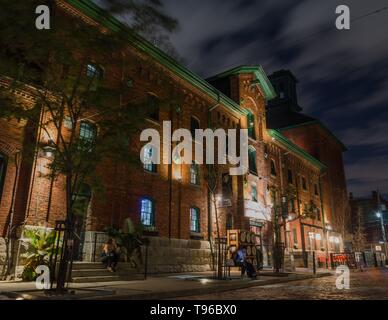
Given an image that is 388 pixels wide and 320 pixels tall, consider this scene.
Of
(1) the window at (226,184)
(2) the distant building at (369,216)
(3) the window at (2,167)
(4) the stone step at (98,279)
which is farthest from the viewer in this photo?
(2) the distant building at (369,216)

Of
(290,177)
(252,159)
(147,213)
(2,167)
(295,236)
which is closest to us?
(2,167)

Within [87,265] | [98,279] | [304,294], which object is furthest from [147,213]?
[304,294]

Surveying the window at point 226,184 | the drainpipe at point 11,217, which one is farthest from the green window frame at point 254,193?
the drainpipe at point 11,217

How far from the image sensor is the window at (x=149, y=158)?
18000 mm

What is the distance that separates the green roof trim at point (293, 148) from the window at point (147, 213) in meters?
15.6

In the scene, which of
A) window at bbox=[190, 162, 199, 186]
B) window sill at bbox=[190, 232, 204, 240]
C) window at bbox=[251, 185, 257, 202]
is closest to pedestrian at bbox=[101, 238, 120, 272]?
window sill at bbox=[190, 232, 204, 240]

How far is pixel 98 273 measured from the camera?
12.4 meters

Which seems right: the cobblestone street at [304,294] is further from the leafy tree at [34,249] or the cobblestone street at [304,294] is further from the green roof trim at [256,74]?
the green roof trim at [256,74]

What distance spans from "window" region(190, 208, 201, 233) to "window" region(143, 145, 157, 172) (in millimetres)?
3782

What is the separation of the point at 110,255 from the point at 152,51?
11.0 metres

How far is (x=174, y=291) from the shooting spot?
31.0 feet

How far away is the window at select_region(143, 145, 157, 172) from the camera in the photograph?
18.0 m

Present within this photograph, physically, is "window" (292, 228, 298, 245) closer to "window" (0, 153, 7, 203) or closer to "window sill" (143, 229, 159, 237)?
"window sill" (143, 229, 159, 237)

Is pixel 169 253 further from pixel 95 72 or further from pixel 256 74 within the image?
pixel 256 74
